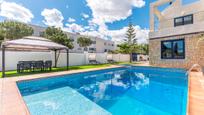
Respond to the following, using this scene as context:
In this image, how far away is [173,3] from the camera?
15.8 m

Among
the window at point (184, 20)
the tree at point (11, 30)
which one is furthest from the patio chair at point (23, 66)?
the window at point (184, 20)

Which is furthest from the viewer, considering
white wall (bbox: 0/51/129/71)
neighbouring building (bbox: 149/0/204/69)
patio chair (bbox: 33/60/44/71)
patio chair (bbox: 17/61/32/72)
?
neighbouring building (bbox: 149/0/204/69)

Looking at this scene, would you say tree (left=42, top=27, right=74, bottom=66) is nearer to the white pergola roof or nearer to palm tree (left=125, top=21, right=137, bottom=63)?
the white pergola roof

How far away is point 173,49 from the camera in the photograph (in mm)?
13016

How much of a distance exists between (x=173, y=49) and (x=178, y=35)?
56.4 inches

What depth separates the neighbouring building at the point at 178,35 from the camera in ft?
38.1

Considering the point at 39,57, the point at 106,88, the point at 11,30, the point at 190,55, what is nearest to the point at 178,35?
the point at 190,55

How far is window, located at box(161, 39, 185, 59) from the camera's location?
12.5 meters

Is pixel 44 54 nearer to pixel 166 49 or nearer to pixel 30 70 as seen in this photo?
pixel 30 70

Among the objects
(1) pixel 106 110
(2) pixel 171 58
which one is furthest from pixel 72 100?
(2) pixel 171 58

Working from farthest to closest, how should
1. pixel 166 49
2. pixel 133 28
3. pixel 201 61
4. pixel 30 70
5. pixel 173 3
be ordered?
pixel 133 28 < pixel 173 3 < pixel 166 49 < pixel 201 61 < pixel 30 70

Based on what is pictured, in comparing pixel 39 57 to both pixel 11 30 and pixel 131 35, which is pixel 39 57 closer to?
pixel 11 30

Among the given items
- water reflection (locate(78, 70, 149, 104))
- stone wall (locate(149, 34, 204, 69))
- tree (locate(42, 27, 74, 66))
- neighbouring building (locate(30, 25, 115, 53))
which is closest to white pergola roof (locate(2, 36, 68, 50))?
water reflection (locate(78, 70, 149, 104))

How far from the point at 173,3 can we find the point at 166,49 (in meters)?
6.46
